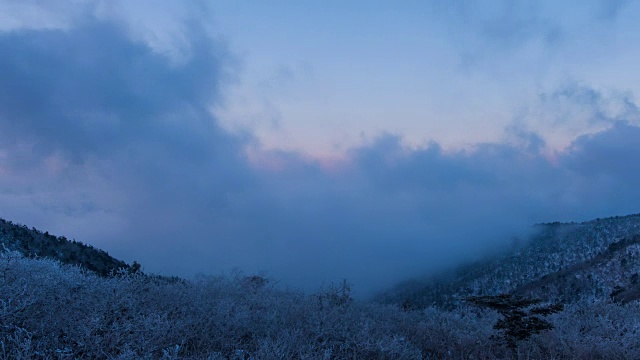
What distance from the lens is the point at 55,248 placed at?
105ft

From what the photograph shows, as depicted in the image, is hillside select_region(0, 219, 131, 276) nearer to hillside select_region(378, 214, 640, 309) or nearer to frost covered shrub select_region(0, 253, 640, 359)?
frost covered shrub select_region(0, 253, 640, 359)

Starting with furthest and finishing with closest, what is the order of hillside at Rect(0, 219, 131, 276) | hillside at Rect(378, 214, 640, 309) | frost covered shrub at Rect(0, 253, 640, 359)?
1. hillside at Rect(378, 214, 640, 309)
2. hillside at Rect(0, 219, 131, 276)
3. frost covered shrub at Rect(0, 253, 640, 359)

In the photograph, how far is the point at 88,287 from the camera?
10.5 metres

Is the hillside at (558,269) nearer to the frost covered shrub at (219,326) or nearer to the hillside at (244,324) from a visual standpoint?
the hillside at (244,324)

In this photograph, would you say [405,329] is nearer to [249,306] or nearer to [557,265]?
[249,306]

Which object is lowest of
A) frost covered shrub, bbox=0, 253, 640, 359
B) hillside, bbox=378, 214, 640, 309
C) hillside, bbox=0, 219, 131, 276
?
frost covered shrub, bbox=0, 253, 640, 359

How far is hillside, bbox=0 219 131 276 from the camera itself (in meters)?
28.3

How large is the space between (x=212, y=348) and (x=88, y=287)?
4.11 m

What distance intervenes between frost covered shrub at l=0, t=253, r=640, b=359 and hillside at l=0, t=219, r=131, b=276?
59.6ft

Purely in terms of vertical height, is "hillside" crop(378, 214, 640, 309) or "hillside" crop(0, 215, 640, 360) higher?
"hillside" crop(378, 214, 640, 309)

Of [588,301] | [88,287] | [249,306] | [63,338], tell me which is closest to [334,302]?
[249,306]

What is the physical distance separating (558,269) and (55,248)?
75.5 meters

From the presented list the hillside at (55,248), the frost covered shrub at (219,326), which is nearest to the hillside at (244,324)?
the frost covered shrub at (219,326)

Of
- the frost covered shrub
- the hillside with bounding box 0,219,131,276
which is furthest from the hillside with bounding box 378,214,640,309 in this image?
the frost covered shrub
